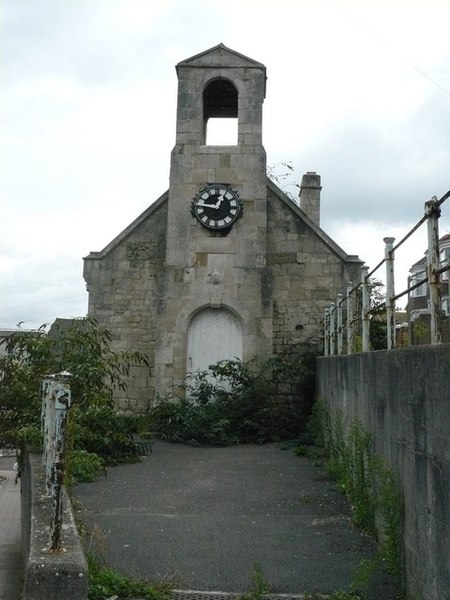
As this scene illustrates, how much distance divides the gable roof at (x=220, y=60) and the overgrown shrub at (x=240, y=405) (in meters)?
6.93

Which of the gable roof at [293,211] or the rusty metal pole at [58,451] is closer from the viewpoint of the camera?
the rusty metal pole at [58,451]

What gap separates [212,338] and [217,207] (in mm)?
2961

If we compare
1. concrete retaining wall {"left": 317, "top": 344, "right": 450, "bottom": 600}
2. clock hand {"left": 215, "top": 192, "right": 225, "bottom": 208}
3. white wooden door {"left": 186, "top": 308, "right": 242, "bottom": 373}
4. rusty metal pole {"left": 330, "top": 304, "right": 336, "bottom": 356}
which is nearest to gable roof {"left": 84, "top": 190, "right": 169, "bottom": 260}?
clock hand {"left": 215, "top": 192, "right": 225, "bottom": 208}

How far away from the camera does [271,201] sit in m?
15.2

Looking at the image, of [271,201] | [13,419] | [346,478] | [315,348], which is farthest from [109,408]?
[271,201]

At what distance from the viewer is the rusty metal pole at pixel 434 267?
13.3 feet

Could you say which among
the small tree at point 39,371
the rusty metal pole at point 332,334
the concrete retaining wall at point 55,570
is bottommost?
the concrete retaining wall at point 55,570

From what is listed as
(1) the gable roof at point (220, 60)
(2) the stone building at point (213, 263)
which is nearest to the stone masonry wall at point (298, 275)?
(2) the stone building at point (213, 263)

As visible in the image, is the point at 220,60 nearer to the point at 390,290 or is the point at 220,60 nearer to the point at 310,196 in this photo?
the point at 310,196

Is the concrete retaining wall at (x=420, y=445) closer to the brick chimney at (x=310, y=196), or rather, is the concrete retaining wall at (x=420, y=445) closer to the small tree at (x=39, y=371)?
the small tree at (x=39, y=371)

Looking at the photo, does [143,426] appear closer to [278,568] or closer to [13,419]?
[13,419]

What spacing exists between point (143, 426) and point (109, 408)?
4000 mm

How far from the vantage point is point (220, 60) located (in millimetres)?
15180

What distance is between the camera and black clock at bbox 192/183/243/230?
14492mm
